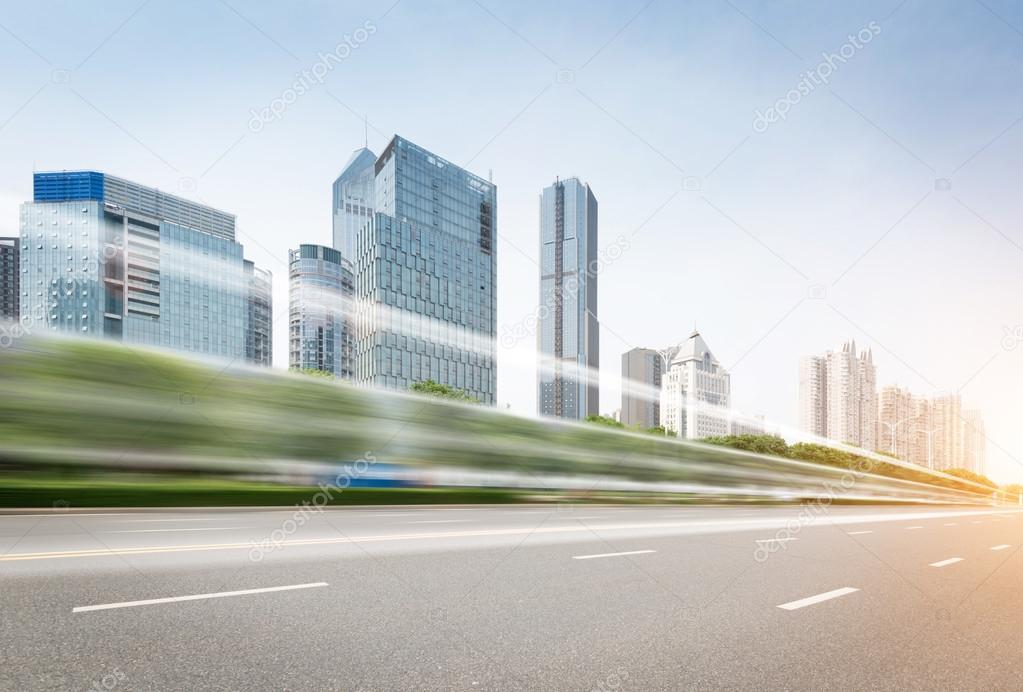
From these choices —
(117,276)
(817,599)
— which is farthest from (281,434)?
(117,276)

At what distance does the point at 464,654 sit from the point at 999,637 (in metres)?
4.34

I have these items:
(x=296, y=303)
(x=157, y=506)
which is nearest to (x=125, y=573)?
(x=157, y=506)

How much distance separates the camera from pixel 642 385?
13138cm

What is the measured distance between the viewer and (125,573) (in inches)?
274

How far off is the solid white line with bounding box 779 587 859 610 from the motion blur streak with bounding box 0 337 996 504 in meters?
17.2

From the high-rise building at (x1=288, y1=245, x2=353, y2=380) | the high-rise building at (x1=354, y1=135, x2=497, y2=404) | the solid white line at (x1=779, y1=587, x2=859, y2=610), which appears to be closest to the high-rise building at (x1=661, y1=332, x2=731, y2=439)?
the high-rise building at (x1=354, y1=135, x2=497, y2=404)

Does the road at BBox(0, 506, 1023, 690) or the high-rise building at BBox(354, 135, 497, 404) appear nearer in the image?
the road at BBox(0, 506, 1023, 690)

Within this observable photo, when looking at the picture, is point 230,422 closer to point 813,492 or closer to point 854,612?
point 854,612

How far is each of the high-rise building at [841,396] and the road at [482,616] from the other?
68364mm

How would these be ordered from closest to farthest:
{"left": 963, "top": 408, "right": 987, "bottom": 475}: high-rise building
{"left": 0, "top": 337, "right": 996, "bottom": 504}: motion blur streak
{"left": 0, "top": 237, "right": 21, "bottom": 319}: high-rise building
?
{"left": 0, "top": 337, "right": 996, "bottom": 504}: motion blur streak < {"left": 963, "top": 408, "right": 987, "bottom": 475}: high-rise building < {"left": 0, "top": 237, "right": 21, "bottom": 319}: high-rise building

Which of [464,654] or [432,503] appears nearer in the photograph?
[464,654]

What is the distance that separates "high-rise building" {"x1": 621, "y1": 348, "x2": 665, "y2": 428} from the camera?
13162 cm

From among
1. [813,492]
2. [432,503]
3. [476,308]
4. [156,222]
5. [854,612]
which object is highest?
[156,222]

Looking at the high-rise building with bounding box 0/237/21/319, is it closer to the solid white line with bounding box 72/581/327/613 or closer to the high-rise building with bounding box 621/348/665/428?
the high-rise building with bounding box 621/348/665/428
